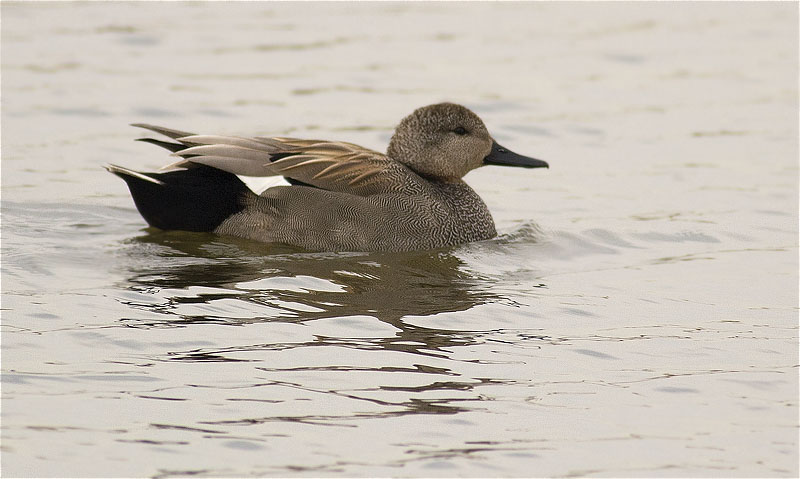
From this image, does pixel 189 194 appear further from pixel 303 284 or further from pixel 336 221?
pixel 303 284

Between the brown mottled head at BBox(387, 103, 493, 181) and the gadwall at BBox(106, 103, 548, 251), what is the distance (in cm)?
22

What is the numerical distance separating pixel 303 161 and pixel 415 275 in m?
1.17

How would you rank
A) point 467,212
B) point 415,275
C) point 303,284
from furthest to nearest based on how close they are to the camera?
point 467,212
point 415,275
point 303,284

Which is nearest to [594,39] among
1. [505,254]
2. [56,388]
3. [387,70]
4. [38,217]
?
[387,70]

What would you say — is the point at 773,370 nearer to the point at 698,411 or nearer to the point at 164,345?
the point at 698,411

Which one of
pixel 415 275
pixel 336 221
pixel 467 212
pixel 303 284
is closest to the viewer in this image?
pixel 303 284

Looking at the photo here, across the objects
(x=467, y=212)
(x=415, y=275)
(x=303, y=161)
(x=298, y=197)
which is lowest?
(x=415, y=275)

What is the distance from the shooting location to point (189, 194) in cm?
841

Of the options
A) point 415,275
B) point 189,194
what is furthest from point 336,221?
point 189,194

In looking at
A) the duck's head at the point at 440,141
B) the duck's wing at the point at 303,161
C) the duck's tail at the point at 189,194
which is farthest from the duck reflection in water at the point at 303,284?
the duck's head at the point at 440,141

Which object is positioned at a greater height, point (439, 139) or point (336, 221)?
point (439, 139)

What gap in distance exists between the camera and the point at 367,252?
27.4 feet

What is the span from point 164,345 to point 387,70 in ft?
26.4

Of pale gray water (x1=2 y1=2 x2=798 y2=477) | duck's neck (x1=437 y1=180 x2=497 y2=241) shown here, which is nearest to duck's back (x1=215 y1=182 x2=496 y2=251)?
pale gray water (x1=2 y1=2 x2=798 y2=477)
